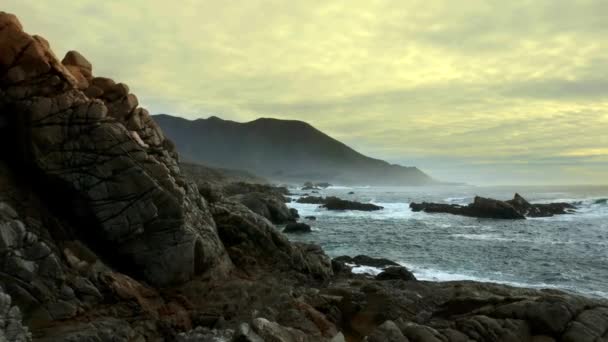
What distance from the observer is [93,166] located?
15.5m

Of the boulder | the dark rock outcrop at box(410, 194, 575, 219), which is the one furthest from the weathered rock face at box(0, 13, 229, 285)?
the dark rock outcrop at box(410, 194, 575, 219)

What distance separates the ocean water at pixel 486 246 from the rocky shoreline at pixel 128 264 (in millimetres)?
11833

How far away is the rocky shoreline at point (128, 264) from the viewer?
41.5 ft

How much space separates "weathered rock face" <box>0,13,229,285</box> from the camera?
599 inches

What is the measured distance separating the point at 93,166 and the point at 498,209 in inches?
2698

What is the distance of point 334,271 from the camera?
25641mm

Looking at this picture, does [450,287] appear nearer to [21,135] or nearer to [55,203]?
[55,203]

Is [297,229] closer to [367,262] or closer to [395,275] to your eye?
[367,262]

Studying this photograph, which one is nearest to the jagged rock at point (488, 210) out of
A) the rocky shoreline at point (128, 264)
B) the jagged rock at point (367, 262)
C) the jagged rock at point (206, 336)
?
the jagged rock at point (367, 262)

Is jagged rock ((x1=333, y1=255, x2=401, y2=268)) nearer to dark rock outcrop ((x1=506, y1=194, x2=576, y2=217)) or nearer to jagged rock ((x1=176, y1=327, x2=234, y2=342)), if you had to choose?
jagged rock ((x1=176, y1=327, x2=234, y2=342))

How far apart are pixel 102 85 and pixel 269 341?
14007 millimetres

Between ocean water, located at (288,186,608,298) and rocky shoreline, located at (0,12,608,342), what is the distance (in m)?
11.8

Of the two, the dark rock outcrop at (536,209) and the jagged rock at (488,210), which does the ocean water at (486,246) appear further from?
the dark rock outcrop at (536,209)

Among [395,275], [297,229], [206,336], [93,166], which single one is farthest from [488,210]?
[93,166]
